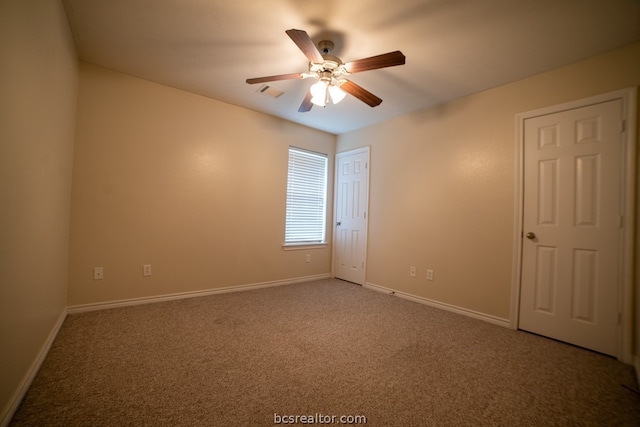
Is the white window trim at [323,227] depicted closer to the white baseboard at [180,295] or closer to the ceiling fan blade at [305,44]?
the white baseboard at [180,295]

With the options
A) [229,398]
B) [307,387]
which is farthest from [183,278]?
[307,387]

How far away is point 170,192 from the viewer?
119 inches

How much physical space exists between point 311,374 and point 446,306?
2.08 meters

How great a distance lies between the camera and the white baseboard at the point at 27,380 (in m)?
1.24

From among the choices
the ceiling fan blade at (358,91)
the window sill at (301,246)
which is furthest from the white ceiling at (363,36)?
the window sill at (301,246)

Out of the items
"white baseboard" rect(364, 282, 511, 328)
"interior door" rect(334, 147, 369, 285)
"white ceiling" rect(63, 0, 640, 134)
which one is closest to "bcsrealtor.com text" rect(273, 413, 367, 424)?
"white baseboard" rect(364, 282, 511, 328)

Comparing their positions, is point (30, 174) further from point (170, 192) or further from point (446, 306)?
point (446, 306)

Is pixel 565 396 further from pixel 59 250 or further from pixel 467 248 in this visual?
pixel 59 250

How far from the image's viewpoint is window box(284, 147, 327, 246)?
13.5ft

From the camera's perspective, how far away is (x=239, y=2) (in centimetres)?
178

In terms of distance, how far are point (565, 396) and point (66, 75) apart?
4.31m

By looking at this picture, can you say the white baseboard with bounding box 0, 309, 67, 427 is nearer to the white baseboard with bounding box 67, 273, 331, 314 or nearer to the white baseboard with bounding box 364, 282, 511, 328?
the white baseboard with bounding box 67, 273, 331, 314

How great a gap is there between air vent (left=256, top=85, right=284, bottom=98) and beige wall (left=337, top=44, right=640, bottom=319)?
1.63 metres

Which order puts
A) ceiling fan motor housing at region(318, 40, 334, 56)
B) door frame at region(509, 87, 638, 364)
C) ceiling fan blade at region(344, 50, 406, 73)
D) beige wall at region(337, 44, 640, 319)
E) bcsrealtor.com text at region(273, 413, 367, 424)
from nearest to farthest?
1. bcsrealtor.com text at region(273, 413, 367, 424)
2. ceiling fan blade at region(344, 50, 406, 73)
3. door frame at region(509, 87, 638, 364)
4. ceiling fan motor housing at region(318, 40, 334, 56)
5. beige wall at region(337, 44, 640, 319)
